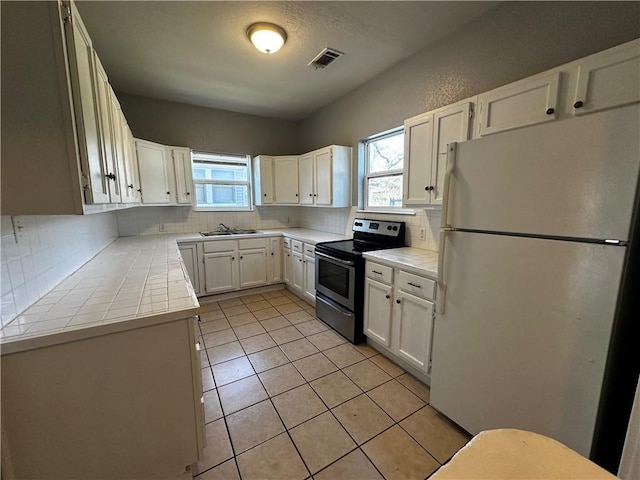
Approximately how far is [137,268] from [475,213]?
89.4 inches

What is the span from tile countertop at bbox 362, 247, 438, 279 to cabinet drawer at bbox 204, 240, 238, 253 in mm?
2021

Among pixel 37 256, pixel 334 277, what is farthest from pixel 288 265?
pixel 37 256

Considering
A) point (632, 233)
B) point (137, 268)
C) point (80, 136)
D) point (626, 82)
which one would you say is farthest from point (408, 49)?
point (137, 268)

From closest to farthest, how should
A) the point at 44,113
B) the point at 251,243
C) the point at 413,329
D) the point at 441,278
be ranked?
the point at 44,113 < the point at 441,278 < the point at 413,329 < the point at 251,243

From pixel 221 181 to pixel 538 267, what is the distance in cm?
403

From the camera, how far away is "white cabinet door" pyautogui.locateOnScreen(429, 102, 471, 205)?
1.90m

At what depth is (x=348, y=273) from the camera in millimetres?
2543

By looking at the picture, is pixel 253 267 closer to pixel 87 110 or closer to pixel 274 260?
pixel 274 260

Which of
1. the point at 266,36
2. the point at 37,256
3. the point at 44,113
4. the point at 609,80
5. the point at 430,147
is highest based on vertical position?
the point at 266,36

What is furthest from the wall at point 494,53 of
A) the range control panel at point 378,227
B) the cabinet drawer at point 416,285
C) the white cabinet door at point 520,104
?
the cabinet drawer at point 416,285

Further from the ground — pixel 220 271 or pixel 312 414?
pixel 220 271

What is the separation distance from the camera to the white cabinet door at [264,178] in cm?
405

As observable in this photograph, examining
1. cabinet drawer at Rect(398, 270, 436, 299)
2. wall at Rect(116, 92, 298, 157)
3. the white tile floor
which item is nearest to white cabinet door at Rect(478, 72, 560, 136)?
cabinet drawer at Rect(398, 270, 436, 299)

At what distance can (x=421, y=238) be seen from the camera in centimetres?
258
